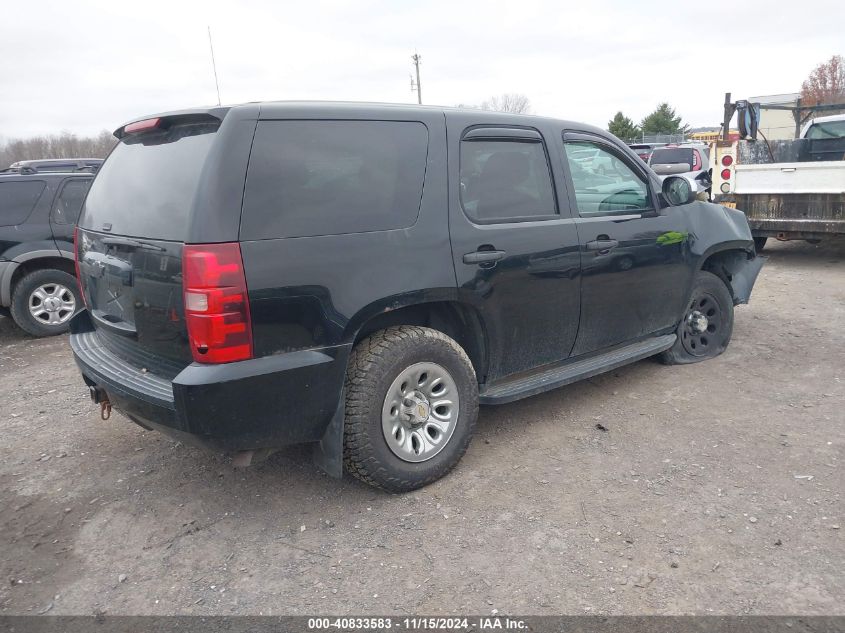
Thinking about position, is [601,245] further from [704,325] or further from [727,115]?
[727,115]

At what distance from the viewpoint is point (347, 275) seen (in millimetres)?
2984

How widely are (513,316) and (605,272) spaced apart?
2.73 ft

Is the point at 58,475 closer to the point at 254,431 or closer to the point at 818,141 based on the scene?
the point at 254,431

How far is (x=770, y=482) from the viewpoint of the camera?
3.38 m

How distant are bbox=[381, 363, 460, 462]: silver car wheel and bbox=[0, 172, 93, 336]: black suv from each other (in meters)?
5.19

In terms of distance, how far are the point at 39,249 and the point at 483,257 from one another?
18.2ft

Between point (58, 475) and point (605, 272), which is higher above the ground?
→ point (605, 272)

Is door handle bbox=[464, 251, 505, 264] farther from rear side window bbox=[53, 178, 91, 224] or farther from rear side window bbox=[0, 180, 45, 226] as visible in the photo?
rear side window bbox=[0, 180, 45, 226]

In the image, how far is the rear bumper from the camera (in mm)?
2713

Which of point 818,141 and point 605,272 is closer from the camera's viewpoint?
point 605,272

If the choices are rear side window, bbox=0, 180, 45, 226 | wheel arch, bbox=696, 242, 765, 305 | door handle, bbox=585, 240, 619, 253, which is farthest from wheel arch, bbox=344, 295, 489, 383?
rear side window, bbox=0, 180, 45, 226

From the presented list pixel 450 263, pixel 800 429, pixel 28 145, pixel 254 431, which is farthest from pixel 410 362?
pixel 28 145

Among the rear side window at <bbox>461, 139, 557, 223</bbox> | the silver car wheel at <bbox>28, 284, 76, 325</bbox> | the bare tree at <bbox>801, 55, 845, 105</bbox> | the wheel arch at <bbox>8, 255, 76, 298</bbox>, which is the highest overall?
the bare tree at <bbox>801, 55, 845, 105</bbox>

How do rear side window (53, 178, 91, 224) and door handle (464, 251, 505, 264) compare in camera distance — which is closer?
door handle (464, 251, 505, 264)
